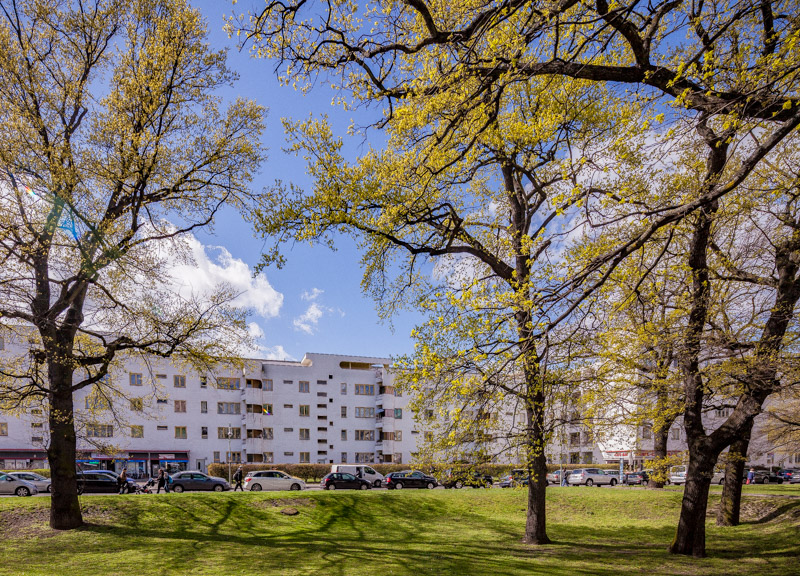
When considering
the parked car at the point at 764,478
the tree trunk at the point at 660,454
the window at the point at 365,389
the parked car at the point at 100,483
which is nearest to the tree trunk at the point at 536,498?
the tree trunk at the point at 660,454

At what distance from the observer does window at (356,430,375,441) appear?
2618 inches

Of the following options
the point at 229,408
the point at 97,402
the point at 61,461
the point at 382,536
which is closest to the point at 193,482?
the point at 97,402

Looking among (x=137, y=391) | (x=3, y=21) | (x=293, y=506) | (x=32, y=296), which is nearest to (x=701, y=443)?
(x=293, y=506)

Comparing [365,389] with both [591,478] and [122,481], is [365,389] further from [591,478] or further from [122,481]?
[122,481]

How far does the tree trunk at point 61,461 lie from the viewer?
17031 mm

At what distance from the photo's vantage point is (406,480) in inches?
1603

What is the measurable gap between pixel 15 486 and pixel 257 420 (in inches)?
1207

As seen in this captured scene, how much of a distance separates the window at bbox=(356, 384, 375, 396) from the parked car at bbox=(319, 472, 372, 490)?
2861 cm

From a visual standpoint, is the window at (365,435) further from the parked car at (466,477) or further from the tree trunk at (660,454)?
the parked car at (466,477)

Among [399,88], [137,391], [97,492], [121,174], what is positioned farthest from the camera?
[137,391]

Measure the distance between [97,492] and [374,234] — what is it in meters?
29.0

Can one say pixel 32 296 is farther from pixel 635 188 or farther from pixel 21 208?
pixel 635 188

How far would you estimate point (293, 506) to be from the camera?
22609 mm

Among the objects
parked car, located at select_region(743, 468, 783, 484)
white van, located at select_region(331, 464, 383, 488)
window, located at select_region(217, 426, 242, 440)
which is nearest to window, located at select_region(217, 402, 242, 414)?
window, located at select_region(217, 426, 242, 440)
